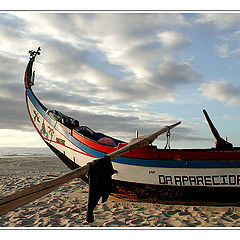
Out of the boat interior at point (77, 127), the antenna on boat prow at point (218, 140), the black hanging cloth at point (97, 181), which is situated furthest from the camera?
the boat interior at point (77, 127)

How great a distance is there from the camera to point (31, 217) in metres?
4.92

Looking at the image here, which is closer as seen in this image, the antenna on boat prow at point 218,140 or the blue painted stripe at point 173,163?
the blue painted stripe at point 173,163

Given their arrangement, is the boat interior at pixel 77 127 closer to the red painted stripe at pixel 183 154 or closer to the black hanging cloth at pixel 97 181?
the red painted stripe at pixel 183 154

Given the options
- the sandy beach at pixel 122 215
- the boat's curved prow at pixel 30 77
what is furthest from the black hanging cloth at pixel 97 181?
the boat's curved prow at pixel 30 77

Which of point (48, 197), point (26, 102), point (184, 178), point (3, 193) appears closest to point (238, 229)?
point (184, 178)

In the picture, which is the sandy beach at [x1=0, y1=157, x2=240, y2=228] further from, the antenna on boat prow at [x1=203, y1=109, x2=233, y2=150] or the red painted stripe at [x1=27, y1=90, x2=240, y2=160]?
the antenna on boat prow at [x1=203, y1=109, x2=233, y2=150]

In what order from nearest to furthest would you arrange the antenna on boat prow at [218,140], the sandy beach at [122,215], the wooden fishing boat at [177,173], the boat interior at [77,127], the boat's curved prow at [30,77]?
the sandy beach at [122,215]
the wooden fishing boat at [177,173]
the antenna on boat prow at [218,140]
the boat interior at [77,127]
the boat's curved prow at [30,77]

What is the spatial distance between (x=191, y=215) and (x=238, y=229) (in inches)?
38.2

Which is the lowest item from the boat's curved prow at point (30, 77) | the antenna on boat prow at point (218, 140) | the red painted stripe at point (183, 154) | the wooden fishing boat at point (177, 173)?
the wooden fishing boat at point (177, 173)

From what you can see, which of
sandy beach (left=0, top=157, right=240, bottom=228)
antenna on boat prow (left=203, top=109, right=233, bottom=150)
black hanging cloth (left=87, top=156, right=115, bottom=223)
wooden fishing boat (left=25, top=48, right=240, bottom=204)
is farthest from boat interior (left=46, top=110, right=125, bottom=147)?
black hanging cloth (left=87, top=156, right=115, bottom=223)

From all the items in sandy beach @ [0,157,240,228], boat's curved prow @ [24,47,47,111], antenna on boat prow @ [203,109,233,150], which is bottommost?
sandy beach @ [0,157,240,228]

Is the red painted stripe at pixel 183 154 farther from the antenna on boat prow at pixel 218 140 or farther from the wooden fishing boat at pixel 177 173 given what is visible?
the antenna on boat prow at pixel 218 140

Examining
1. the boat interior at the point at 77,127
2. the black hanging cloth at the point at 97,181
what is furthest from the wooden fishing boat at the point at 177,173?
the black hanging cloth at the point at 97,181

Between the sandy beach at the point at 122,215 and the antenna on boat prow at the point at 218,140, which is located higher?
the antenna on boat prow at the point at 218,140
